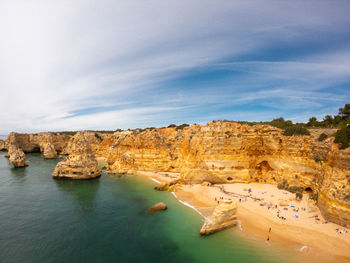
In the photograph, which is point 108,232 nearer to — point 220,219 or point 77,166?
point 220,219

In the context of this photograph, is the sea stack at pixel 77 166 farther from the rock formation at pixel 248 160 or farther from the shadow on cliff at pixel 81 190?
the shadow on cliff at pixel 81 190

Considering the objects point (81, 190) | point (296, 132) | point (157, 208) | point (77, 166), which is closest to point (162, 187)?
point (157, 208)

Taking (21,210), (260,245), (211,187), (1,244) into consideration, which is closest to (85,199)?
(21,210)

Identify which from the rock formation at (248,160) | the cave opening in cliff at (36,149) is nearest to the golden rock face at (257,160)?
the rock formation at (248,160)

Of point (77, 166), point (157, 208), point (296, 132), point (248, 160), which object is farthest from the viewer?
point (77, 166)

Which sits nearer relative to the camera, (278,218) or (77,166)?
(278,218)

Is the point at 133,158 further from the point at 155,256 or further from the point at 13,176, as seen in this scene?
the point at 155,256
